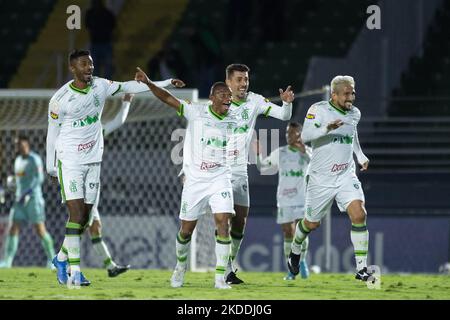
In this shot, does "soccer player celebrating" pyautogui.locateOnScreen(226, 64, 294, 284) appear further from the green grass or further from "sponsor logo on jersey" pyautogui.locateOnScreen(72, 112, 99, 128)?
"sponsor logo on jersey" pyautogui.locateOnScreen(72, 112, 99, 128)

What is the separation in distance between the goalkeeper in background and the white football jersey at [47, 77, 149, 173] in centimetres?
593

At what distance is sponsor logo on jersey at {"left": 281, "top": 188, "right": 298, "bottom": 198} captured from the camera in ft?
48.6

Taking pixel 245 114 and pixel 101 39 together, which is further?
pixel 101 39

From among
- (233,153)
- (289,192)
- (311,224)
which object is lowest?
(311,224)

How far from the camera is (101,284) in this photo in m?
12.5

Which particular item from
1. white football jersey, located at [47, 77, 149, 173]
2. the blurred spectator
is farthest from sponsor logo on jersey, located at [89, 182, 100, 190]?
the blurred spectator

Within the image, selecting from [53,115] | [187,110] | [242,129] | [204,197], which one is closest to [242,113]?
[242,129]

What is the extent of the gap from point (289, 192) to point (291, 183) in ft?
0.39

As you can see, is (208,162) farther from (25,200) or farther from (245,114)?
(25,200)

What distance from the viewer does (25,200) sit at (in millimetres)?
17844

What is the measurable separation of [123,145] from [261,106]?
7834 mm

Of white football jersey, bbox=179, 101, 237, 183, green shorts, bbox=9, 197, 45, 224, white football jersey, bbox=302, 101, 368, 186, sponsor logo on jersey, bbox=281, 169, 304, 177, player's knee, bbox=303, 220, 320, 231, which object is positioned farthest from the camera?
green shorts, bbox=9, 197, 45, 224
